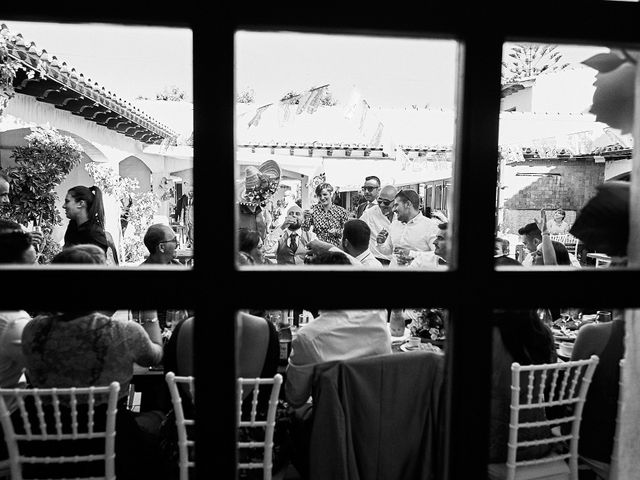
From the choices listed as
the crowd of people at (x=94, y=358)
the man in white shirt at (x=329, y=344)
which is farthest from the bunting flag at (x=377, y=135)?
the crowd of people at (x=94, y=358)

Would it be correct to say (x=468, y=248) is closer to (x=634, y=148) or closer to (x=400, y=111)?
(x=634, y=148)

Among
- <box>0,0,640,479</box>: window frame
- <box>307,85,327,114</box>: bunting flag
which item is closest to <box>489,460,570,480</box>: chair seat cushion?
<box>0,0,640,479</box>: window frame

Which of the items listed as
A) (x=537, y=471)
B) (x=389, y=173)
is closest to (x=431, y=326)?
(x=537, y=471)

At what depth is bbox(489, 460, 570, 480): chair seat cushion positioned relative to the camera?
228cm

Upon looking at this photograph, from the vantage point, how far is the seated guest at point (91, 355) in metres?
2.13

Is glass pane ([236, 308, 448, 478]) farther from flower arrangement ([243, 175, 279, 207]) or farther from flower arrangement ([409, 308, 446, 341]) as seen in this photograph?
flower arrangement ([243, 175, 279, 207])

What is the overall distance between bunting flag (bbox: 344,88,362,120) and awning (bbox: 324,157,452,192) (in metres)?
1.19

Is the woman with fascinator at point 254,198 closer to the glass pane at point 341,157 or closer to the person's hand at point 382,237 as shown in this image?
the glass pane at point 341,157

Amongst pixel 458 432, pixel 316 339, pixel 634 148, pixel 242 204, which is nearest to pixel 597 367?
pixel 316 339

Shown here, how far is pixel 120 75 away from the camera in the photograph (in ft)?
21.2

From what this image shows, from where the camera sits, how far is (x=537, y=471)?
7.63 ft

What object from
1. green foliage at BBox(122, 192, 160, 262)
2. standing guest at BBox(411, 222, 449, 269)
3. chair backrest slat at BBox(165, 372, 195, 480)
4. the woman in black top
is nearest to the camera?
chair backrest slat at BBox(165, 372, 195, 480)

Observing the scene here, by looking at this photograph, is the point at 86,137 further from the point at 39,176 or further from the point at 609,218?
the point at 609,218

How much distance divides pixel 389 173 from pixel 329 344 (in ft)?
17.6
